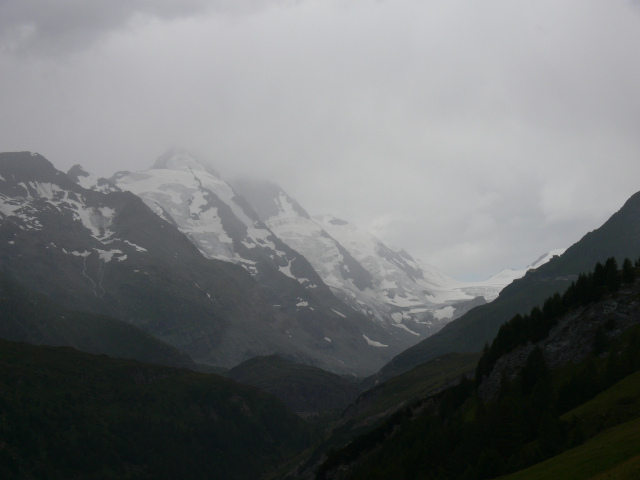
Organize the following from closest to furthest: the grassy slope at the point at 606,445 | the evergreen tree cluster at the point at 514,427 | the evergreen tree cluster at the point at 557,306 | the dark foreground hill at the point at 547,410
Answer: the grassy slope at the point at 606,445
the dark foreground hill at the point at 547,410
the evergreen tree cluster at the point at 514,427
the evergreen tree cluster at the point at 557,306

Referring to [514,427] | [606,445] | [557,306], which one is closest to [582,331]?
[557,306]

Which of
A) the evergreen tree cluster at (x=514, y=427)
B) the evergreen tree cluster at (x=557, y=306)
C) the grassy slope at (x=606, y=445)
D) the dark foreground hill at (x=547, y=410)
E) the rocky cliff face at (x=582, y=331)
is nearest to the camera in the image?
the grassy slope at (x=606, y=445)

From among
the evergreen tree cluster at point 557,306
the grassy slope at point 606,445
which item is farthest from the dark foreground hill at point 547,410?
the evergreen tree cluster at point 557,306

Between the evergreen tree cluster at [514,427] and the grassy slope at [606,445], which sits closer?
the grassy slope at [606,445]

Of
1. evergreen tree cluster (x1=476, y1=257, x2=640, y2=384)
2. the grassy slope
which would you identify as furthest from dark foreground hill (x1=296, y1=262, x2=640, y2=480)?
evergreen tree cluster (x1=476, y1=257, x2=640, y2=384)

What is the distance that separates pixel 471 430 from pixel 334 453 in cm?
7209

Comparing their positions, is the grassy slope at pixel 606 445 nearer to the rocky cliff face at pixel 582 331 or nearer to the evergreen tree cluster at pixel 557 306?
the rocky cliff face at pixel 582 331

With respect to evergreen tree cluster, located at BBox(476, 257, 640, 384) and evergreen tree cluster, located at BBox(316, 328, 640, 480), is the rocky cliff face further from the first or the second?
evergreen tree cluster, located at BBox(316, 328, 640, 480)

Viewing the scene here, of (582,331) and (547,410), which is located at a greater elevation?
(582,331)

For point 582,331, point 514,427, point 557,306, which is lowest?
point 514,427

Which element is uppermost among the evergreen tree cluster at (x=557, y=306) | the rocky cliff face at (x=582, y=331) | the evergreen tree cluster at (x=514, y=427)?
the evergreen tree cluster at (x=557, y=306)

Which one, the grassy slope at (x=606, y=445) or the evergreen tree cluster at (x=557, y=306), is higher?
the evergreen tree cluster at (x=557, y=306)

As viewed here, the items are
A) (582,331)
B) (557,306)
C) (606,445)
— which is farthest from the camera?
(557,306)

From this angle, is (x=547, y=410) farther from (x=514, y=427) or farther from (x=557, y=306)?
(x=557, y=306)
